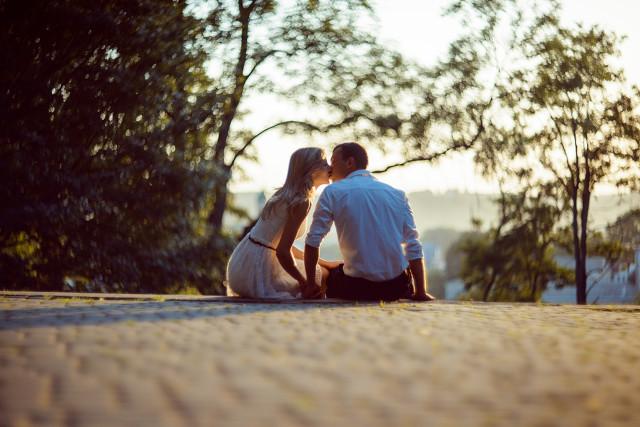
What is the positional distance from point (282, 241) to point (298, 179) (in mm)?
574

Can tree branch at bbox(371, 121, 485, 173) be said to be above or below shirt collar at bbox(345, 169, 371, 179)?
above

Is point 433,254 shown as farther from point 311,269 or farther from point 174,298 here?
point 311,269

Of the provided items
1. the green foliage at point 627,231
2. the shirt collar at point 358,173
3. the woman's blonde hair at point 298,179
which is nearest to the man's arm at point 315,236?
the woman's blonde hair at point 298,179

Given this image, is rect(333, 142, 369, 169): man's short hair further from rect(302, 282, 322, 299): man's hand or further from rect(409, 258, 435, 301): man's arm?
rect(302, 282, 322, 299): man's hand

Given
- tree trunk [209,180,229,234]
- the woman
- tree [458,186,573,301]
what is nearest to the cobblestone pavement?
the woman

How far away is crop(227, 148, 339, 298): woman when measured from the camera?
692cm

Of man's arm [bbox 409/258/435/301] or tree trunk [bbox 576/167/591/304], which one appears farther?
tree trunk [bbox 576/167/591/304]

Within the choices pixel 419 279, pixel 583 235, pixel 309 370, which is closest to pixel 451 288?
pixel 583 235

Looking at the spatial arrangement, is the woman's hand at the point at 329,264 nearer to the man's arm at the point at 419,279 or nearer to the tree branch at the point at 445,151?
the man's arm at the point at 419,279

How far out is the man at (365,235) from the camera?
6.95 m

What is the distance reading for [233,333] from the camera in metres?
4.57

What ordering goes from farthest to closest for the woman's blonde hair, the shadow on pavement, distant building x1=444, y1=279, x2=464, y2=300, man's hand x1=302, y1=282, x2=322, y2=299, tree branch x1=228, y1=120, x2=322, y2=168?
distant building x1=444, y1=279, x2=464, y2=300 < tree branch x1=228, y1=120, x2=322, y2=168 < man's hand x1=302, y1=282, x2=322, y2=299 < the woman's blonde hair < the shadow on pavement

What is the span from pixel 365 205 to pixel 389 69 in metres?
15.9

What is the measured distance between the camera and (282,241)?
6.88m
